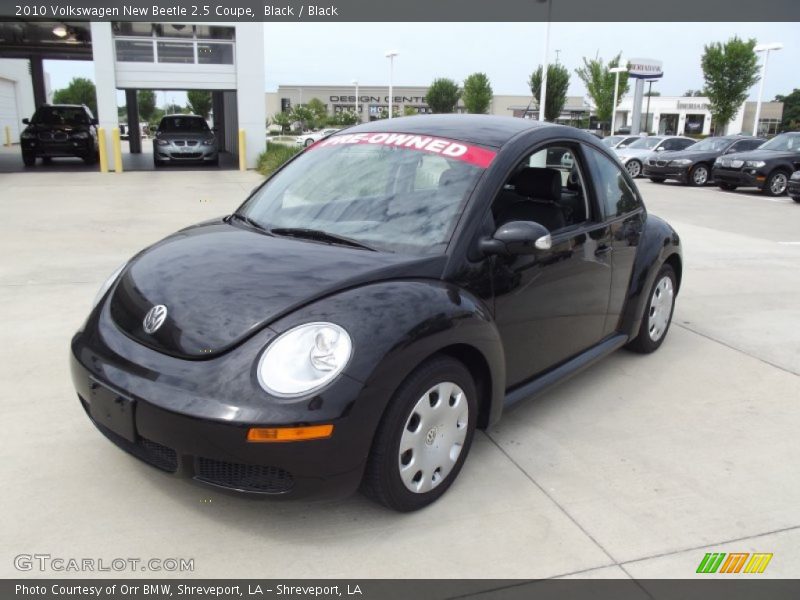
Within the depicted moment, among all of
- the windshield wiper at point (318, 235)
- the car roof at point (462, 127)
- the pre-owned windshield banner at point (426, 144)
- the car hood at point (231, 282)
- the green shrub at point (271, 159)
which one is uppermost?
the car roof at point (462, 127)

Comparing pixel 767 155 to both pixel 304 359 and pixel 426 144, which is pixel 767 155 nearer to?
pixel 426 144

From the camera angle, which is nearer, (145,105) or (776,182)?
(776,182)

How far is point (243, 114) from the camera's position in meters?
20.2

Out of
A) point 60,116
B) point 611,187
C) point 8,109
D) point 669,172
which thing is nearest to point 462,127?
point 611,187

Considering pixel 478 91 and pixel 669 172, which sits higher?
pixel 478 91

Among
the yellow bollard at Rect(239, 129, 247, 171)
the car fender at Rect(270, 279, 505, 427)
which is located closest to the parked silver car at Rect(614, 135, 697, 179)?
the yellow bollard at Rect(239, 129, 247, 171)

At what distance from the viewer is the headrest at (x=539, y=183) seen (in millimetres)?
3867

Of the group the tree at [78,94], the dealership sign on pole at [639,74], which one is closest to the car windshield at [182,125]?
the dealership sign on pole at [639,74]

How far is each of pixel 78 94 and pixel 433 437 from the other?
81.2 meters

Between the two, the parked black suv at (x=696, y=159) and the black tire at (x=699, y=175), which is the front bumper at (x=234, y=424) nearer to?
the parked black suv at (x=696, y=159)

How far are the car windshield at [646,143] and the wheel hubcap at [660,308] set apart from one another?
2043 cm

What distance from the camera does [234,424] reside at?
2320 mm

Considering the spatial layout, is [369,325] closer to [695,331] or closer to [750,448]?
[750,448]

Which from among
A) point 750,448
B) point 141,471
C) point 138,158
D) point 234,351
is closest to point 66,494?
point 141,471
